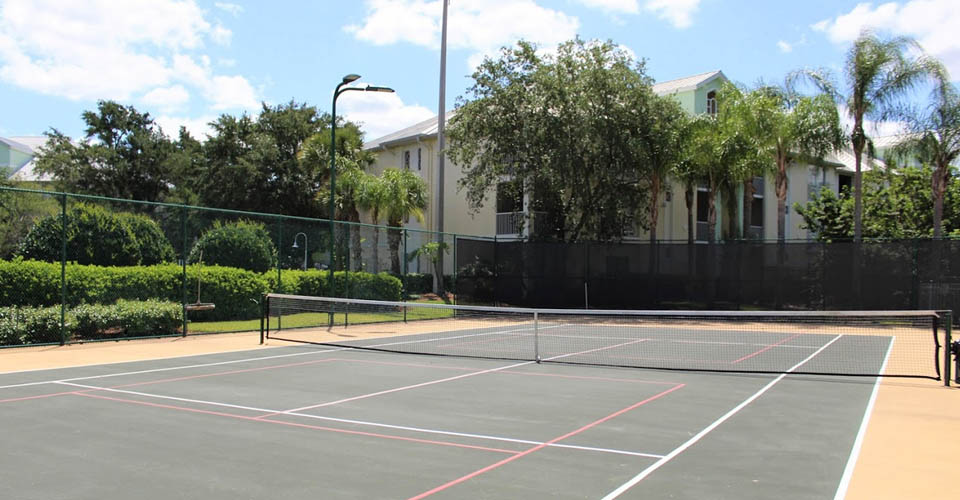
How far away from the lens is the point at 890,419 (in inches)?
330

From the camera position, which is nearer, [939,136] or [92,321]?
[92,321]

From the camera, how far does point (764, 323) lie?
993 inches

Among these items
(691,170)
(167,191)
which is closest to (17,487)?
(691,170)

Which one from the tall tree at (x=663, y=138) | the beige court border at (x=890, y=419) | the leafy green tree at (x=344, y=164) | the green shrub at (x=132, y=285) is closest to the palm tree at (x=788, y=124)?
the tall tree at (x=663, y=138)

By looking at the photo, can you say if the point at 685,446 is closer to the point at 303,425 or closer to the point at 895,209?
the point at 303,425

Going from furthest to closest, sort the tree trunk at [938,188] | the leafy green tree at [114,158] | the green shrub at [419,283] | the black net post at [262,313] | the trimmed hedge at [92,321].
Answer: the leafy green tree at [114,158] < the green shrub at [419,283] < the tree trunk at [938,188] < the black net post at [262,313] < the trimmed hedge at [92,321]

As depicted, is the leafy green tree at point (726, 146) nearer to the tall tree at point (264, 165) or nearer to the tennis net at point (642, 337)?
the tennis net at point (642, 337)

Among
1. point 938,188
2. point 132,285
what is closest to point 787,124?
point 938,188

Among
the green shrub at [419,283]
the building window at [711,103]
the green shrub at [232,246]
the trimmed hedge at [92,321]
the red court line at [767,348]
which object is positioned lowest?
the red court line at [767,348]

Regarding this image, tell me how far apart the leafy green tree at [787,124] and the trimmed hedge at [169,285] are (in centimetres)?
1544

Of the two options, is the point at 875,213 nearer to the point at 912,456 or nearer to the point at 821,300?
the point at 821,300

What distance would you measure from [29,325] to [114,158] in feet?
138

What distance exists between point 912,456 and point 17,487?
7.50 m

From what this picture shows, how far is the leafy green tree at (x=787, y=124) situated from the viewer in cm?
2686
